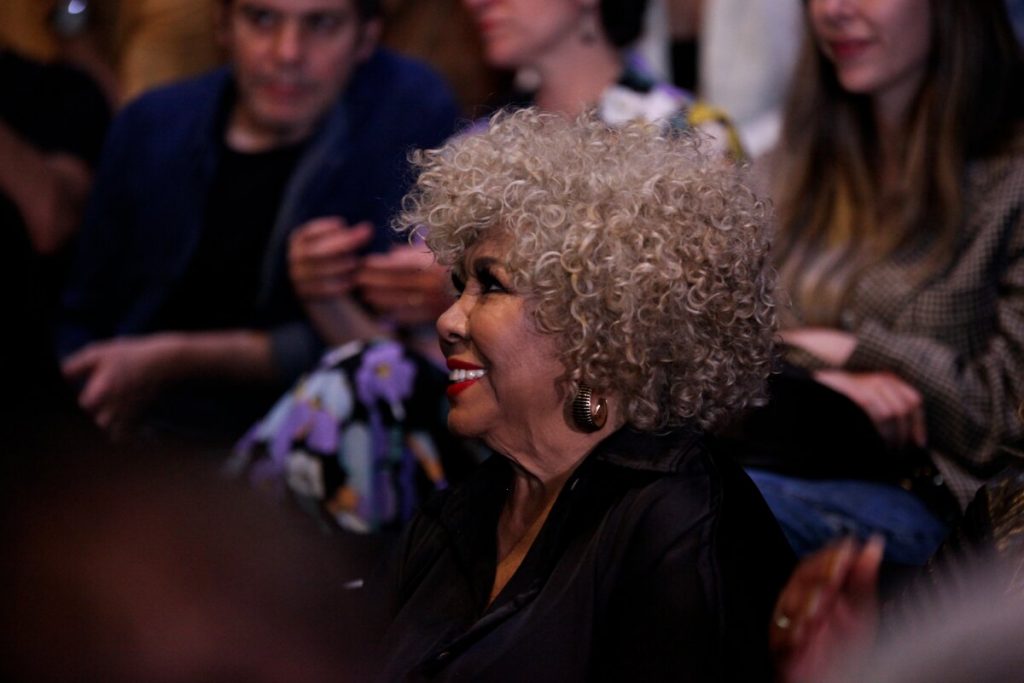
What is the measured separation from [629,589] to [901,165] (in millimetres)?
1580

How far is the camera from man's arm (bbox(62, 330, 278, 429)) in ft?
10.7

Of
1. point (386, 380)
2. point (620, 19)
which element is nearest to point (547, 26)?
point (620, 19)

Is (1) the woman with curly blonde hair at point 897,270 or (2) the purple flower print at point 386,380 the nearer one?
(1) the woman with curly blonde hair at point 897,270

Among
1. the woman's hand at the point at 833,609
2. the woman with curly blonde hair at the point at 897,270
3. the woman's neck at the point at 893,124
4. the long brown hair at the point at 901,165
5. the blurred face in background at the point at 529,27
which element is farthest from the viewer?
the blurred face in background at the point at 529,27

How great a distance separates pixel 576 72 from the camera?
3217mm

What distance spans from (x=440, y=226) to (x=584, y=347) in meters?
0.28

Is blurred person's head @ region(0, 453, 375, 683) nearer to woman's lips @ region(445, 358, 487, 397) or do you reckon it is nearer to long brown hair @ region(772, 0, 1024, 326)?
woman's lips @ region(445, 358, 487, 397)

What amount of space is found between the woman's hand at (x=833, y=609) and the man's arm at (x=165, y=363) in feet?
7.01

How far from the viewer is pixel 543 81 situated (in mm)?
3246

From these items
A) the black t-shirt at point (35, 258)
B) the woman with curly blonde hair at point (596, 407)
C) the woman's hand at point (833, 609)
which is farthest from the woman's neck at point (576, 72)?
the woman's hand at point (833, 609)

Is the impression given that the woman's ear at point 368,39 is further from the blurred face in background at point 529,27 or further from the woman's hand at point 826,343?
the woman's hand at point 826,343

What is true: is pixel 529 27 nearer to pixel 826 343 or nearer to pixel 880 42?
pixel 880 42

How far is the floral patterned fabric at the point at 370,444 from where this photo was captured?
261cm

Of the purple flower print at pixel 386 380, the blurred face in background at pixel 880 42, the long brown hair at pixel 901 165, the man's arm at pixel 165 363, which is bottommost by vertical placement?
the man's arm at pixel 165 363
